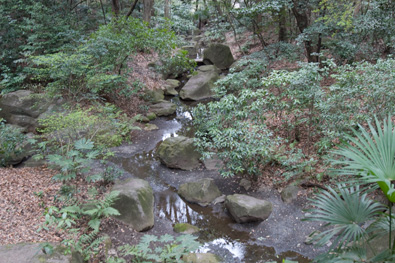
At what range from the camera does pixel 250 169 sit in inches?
254

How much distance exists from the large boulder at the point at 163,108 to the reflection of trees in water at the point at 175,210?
5.77m

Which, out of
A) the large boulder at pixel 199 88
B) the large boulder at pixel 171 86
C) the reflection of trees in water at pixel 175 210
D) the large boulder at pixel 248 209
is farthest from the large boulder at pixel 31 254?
the large boulder at pixel 171 86

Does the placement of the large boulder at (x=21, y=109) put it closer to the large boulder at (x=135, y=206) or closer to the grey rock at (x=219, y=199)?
the large boulder at (x=135, y=206)

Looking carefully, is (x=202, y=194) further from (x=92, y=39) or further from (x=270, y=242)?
(x=92, y=39)

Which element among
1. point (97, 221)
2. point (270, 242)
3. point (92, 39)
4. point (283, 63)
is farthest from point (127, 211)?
point (283, 63)

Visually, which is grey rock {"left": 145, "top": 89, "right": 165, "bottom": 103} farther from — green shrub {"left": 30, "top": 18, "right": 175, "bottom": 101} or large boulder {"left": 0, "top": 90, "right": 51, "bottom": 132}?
large boulder {"left": 0, "top": 90, "right": 51, "bottom": 132}

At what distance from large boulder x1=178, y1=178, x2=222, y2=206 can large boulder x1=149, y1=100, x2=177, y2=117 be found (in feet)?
19.1

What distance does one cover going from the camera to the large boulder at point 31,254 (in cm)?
338

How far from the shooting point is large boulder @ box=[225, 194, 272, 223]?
566 cm

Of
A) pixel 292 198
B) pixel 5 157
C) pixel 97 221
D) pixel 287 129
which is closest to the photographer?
pixel 97 221

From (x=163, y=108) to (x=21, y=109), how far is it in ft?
17.6

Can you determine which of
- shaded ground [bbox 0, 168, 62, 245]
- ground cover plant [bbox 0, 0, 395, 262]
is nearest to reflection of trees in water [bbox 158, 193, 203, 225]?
ground cover plant [bbox 0, 0, 395, 262]

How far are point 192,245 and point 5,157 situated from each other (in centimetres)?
548

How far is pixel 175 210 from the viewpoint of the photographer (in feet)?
20.8
